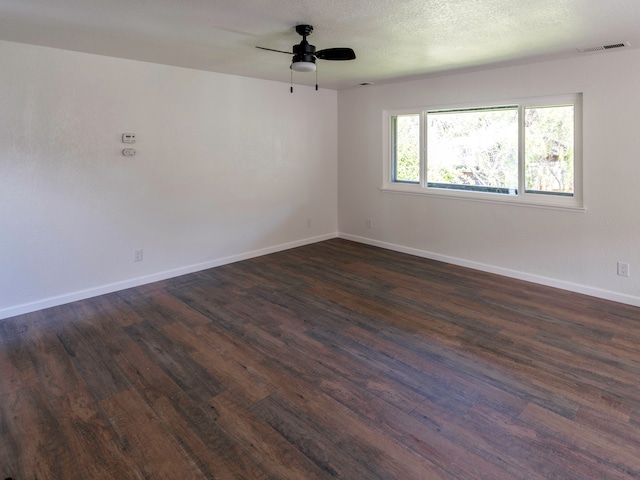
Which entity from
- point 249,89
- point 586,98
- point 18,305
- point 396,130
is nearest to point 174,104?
point 249,89

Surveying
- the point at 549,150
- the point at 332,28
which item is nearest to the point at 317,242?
the point at 549,150

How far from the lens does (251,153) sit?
525 cm

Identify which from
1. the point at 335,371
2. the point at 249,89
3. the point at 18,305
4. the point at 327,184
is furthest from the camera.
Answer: the point at 327,184

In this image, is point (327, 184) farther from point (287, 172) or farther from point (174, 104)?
point (174, 104)

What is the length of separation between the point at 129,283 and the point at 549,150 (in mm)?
4722

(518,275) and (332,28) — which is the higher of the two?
(332,28)

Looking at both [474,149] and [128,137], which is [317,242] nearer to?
[474,149]

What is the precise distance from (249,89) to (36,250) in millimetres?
2994

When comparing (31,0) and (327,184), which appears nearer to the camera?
(31,0)

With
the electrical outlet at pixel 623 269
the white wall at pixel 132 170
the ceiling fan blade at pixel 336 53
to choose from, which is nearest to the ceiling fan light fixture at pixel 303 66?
the ceiling fan blade at pixel 336 53

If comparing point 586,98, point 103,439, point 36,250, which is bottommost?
point 103,439

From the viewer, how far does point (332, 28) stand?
301 centimetres

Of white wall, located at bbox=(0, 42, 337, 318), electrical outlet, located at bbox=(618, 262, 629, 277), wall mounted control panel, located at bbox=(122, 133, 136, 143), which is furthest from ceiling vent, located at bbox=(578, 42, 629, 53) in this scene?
wall mounted control panel, located at bbox=(122, 133, 136, 143)

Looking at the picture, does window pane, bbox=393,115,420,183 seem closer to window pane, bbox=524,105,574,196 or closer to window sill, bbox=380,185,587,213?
window sill, bbox=380,185,587,213
